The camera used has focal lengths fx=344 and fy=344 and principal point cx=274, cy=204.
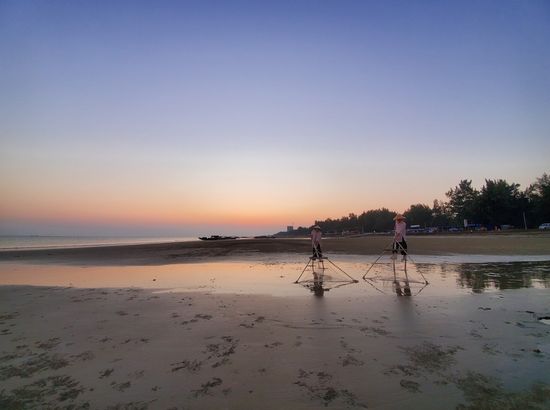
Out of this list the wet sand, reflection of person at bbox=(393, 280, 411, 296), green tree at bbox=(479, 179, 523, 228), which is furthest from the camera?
green tree at bbox=(479, 179, 523, 228)

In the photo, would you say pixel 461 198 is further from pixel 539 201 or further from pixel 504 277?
pixel 504 277

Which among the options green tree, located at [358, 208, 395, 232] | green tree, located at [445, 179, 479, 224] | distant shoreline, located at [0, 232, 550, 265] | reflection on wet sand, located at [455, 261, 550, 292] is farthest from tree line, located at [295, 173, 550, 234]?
reflection on wet sand, located at [455, 261, 550, 292]

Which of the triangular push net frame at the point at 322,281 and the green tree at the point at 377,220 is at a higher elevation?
the green tree at the point at 377,220

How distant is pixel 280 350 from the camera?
5.89 metres

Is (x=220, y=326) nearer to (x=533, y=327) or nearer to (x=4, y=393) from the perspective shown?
(x=4, y=393)

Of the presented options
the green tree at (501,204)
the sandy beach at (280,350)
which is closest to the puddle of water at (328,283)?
the sandy beach at (280,350)

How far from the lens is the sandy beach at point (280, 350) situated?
4.33 metres

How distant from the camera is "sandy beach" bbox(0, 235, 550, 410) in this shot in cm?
433

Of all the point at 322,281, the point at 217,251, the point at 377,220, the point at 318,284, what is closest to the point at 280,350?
the point at 318,284

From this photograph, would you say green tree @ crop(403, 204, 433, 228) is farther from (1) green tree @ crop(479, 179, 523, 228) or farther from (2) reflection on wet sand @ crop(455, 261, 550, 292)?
(2) reflection on wet sand @ crop(455, 261, 550, 292)

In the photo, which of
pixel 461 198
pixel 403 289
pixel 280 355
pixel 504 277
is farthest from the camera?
pixel 461 198

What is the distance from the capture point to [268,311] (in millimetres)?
8688

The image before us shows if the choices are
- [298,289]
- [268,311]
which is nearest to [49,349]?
[268,311]

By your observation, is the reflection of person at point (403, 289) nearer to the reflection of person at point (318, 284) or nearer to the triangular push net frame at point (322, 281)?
the triangular push net frame at point (322, 281)
